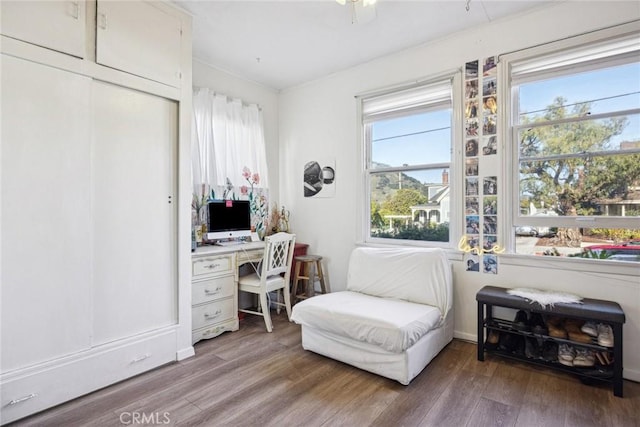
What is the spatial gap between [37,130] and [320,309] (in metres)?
2.21

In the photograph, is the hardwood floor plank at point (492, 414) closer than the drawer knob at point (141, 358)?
Yes

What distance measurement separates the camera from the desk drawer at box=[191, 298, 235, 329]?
2.88 m

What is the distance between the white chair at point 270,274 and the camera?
10.4 ft

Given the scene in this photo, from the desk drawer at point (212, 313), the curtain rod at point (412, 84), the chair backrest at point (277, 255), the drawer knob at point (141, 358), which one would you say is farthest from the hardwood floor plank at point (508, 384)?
the curtain rod at point (412, 84)

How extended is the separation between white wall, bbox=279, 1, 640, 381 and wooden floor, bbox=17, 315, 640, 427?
1.95 ft

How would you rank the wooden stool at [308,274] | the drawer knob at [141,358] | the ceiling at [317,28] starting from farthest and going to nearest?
the wooden stool at [308,274]
the ceiling at [317,28]
the drawer knob at [141,358]

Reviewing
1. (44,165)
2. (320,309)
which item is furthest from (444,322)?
(44,165)

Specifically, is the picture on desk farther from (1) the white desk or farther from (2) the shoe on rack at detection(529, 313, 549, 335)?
(2) the shoe on rack at detection(529, 313, 549, 335)

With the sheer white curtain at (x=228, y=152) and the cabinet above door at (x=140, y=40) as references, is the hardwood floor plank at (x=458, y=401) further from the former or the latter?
the cabinet above door at (x=140, y=40)

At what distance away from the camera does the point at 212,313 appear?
3.01m

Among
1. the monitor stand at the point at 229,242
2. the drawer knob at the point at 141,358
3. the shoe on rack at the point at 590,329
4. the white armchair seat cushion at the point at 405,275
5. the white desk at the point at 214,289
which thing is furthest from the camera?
the monitor stand at the point at 229,242

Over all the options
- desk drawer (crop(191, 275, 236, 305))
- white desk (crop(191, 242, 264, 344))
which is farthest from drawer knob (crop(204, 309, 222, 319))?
desk drawer (crop(191, 275, 236, 305))

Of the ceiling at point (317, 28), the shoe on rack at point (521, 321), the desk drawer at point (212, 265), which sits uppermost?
the ceiling at point (317, 28)

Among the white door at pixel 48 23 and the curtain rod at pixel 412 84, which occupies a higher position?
the curtain rod at pixel 412 84
